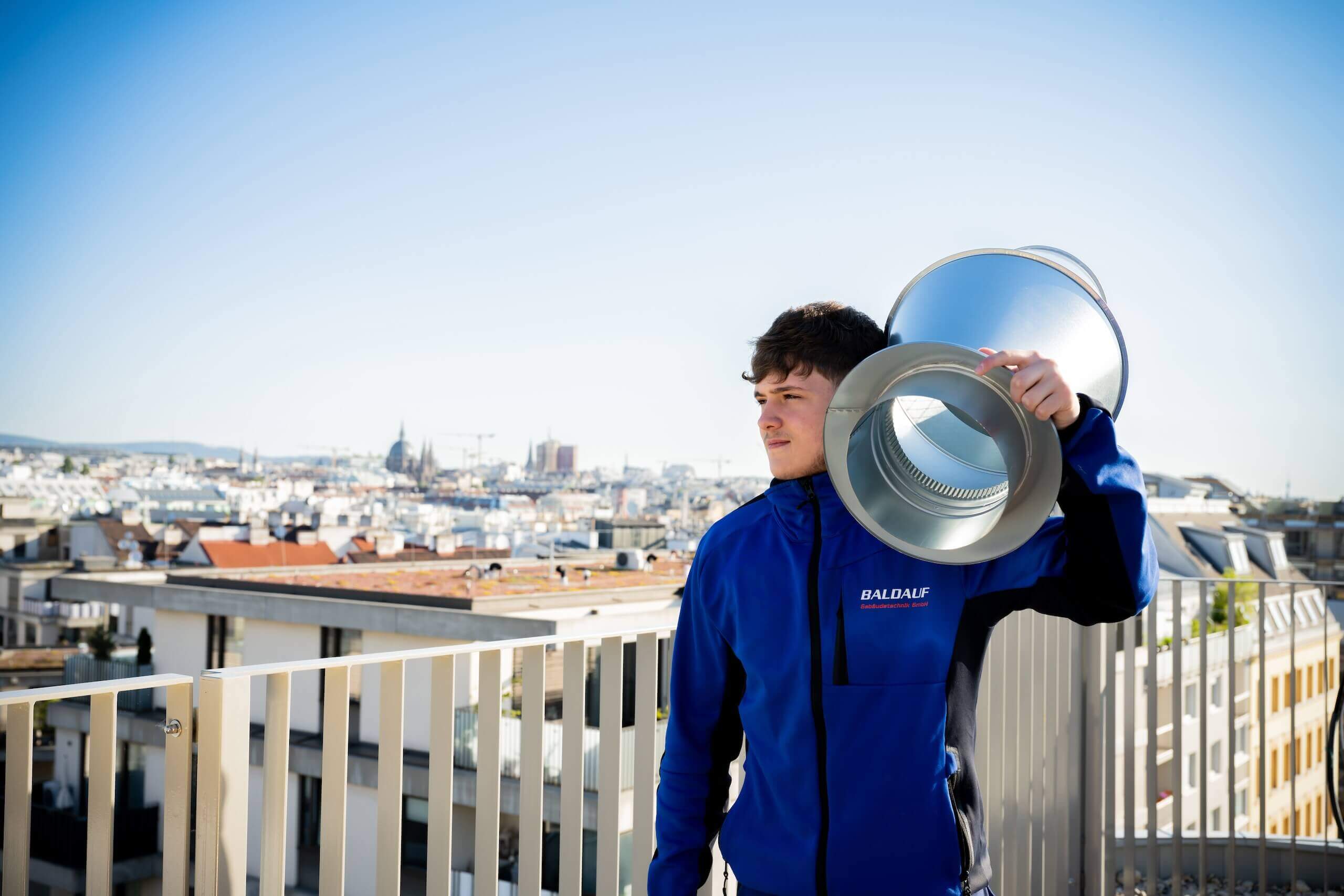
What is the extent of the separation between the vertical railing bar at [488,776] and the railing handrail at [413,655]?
0.13ft

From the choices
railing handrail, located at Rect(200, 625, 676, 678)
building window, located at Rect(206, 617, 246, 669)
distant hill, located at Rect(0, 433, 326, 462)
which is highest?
distant hill, located at Rect(0, 433, 326, 462)

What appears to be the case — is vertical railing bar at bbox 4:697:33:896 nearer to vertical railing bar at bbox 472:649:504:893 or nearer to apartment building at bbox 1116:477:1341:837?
vertical railing bar at bbox 472:649:504:893

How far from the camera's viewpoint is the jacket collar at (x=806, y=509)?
1.27 m

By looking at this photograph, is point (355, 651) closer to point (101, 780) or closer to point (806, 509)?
point (101, 780)

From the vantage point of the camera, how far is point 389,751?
1.61 meters

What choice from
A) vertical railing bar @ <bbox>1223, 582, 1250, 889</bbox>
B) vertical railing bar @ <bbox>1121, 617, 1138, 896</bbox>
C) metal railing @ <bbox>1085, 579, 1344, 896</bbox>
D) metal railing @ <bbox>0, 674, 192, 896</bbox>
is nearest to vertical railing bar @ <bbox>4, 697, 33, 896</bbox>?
metal railing @ <bbox>0, 674, 192, 896</bbox>

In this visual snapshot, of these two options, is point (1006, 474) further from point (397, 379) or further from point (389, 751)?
point (397, 379)

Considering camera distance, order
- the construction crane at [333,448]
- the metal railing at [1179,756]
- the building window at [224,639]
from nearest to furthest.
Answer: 1. the metal railing at [1179,756]
2. the building window at [224,639]
3. the construction crane at [333,448]

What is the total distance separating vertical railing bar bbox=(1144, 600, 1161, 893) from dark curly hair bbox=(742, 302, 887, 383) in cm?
194

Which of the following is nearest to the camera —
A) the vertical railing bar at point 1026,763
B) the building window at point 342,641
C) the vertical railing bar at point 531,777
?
the vertical railing bar at point 531,777

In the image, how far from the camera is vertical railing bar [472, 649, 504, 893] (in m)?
1.71

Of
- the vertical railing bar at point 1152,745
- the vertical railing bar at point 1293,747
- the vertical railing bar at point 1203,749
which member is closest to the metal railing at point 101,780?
the vertical railing bar at point 1152,745

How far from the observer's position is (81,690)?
1214mm

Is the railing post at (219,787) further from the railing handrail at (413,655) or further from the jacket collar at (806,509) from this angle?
the jacket collar at (806,509)
